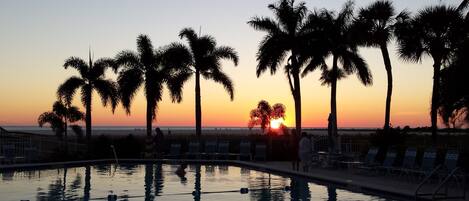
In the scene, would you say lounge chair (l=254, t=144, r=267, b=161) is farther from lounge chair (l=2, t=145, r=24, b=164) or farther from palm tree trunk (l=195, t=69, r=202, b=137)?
lounge chair (l=2, t=145, r=24, b=164)

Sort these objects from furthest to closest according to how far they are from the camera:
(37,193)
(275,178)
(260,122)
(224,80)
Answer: (260,122), (224,80), (275,178), (37,193)

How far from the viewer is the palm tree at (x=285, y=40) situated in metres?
34.0

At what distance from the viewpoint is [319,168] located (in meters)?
24.8

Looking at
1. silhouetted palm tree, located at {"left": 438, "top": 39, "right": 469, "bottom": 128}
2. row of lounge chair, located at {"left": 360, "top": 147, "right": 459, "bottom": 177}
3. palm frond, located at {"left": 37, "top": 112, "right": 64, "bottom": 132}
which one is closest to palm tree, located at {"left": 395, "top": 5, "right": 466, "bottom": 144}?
silhouetted palm tree, located at {"left": 438, "top": 39, "right": 469, "bottom": 128}

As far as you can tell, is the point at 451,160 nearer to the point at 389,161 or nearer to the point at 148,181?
the point at 389,161

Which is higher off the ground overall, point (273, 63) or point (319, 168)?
point (273, 63)

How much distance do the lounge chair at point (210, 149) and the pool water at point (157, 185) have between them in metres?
4.82

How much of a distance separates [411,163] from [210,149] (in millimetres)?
14337

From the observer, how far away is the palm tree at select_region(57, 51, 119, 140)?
119ft

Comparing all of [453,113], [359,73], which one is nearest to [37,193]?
[453,113]

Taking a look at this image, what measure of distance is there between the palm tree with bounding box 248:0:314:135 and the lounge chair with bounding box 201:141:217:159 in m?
4.95

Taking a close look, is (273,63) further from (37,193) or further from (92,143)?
(37,193)

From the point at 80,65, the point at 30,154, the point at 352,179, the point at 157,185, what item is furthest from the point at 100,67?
the point at 352,179

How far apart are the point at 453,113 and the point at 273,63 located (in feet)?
43.8
